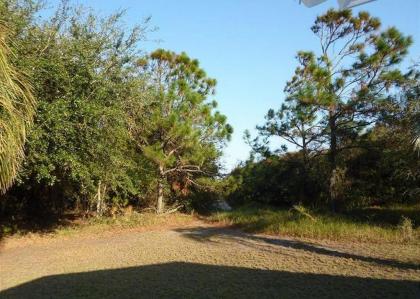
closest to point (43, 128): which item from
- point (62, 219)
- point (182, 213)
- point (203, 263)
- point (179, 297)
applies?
point (203, 263)

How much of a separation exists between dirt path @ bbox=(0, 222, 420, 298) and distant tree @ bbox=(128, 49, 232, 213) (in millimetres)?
5391

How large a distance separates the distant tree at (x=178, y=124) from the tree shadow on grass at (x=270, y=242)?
3322mm

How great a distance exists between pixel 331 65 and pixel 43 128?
1017 centimetres

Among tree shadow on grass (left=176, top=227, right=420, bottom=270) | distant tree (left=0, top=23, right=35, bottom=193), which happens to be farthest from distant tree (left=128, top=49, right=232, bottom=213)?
distant tree (left=0, top=23, right=35, bottom=193)

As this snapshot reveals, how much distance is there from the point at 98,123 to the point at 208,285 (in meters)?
5.76

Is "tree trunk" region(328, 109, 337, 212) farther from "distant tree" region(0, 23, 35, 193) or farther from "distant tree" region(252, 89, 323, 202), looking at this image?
"distant tree" region(0, 23, 35, 193)

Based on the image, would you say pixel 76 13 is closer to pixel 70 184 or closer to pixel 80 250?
pixel 70 184

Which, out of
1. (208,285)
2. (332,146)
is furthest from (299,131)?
(208,285)

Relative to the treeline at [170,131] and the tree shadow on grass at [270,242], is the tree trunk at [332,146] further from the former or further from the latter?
the tree shadow on grass at [270,242]

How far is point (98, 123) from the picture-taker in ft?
35.7

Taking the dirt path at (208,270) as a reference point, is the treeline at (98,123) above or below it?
above

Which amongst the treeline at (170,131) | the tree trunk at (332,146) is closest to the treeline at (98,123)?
the treeline at (170,131)

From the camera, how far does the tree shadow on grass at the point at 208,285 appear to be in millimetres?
5934

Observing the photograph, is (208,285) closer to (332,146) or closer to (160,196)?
(332,146)
